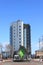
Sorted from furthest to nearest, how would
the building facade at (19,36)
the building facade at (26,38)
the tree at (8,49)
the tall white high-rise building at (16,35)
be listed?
the building facade at (26,38) → the building facade at (19,36) → the tall white high-rise building at (16,35) → the tree at (8,49)

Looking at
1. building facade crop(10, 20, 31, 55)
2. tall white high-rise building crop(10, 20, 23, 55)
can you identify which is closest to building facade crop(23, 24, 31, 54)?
building facade crop(10, 20, 31, 55)

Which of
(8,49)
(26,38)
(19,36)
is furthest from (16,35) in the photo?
(8,49)

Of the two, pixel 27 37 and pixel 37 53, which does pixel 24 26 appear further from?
pixel 37 53

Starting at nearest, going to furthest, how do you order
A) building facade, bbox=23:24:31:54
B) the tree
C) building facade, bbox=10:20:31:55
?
1. the tree
2. building facade, bbox=10:20:31:55
3. building facade, bbox=23:24:31:54

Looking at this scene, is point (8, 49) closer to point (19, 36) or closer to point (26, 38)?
point (19, 36)

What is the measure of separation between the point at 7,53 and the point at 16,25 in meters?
39.7

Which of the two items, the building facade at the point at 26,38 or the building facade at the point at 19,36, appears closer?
the building facade at the point at 19,36

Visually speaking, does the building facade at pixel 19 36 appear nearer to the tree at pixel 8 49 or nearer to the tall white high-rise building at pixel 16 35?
the tall white high-rise building at pixel 16 35

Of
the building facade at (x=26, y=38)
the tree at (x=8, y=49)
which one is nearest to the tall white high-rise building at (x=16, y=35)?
the building facade at (x=26, y=38)

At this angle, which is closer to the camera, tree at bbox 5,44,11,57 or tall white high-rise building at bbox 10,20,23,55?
tree at bbox 5,44,11,57

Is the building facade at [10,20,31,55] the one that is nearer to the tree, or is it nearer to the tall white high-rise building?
the tall white high-rise building

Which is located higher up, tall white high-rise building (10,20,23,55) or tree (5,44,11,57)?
tall white high-rise building (10,20,23,55)

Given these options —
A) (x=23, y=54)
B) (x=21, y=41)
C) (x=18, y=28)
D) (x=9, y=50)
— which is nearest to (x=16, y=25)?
(x=18, y=28)

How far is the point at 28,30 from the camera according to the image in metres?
177
